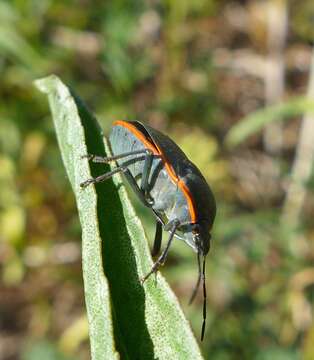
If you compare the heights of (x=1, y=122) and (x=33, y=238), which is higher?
(x=1, y=122)

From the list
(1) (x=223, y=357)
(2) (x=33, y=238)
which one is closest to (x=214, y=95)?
(2) (x=33, y=238)

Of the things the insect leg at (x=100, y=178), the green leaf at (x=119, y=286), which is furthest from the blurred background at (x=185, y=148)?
the green leaf at (x=119, y=286)

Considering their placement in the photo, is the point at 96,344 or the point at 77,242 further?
the point at 77,242

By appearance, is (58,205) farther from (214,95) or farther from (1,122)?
(214,95)

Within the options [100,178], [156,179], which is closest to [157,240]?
[156,179]

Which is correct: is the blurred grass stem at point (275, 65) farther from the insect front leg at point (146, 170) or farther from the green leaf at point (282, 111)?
the insect front leg at point (146, 170)

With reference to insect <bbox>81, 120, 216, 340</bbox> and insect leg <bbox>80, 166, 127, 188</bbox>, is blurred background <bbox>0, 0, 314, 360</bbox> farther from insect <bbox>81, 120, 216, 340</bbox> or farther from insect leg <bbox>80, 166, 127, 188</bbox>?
insect leg <bbox>80, 166, 127, 188</bbox>
